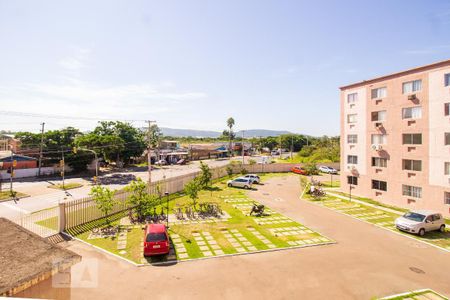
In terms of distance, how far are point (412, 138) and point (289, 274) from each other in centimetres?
2104

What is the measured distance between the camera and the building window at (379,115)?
95.8ft

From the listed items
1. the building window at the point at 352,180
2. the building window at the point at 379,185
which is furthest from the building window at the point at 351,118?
the building window at the point at 379,185

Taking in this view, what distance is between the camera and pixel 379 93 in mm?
29609

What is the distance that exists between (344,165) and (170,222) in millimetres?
23536

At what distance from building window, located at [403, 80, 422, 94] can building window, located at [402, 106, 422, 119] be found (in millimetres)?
1661

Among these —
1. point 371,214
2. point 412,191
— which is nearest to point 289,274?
point 371,214

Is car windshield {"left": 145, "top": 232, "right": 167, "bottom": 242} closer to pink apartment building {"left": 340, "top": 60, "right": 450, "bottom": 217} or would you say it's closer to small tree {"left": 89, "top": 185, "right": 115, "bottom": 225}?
small tree {"left": 89, "top": 185, "right": 115, "bottom": 225}

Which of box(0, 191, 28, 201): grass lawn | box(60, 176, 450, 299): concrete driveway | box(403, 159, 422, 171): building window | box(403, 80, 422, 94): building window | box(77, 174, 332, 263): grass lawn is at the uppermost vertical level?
box(403, 80, 422, 94): building window

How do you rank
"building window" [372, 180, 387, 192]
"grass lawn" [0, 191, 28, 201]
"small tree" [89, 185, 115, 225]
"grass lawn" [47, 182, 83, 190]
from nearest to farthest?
"small tree" [89, 185, 115, 225], "building window" [372, 180, 387, 192], "grass lawn" [0, 191, 28, 201], "grass lawn" [47, 182, 83, 190]

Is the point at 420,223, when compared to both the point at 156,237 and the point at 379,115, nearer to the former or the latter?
the point at 379,115

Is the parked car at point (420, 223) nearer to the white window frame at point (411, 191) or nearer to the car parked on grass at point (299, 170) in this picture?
the white window frame at point (411, 191)

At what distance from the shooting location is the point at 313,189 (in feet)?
108

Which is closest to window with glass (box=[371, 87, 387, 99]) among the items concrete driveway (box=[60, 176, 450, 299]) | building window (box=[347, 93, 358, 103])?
building window (box=[347, 93, 358, 103])

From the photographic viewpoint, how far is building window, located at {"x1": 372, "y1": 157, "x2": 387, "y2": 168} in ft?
96.0
